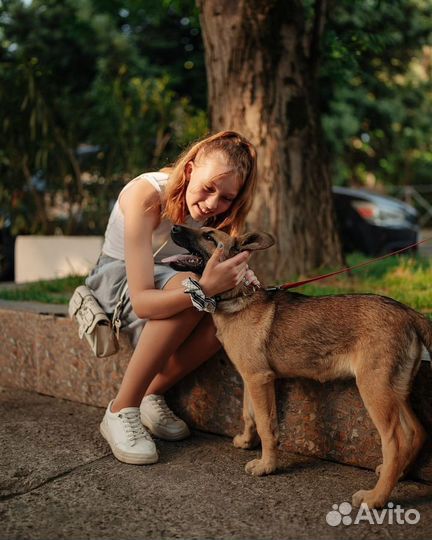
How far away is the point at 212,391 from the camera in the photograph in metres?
Result: 3.41

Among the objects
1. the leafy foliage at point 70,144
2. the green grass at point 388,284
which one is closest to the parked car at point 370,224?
the leafy foliage at point 70,144

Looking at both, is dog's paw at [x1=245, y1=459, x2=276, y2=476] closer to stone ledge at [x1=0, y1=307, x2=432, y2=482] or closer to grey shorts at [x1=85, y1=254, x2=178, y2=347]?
stone ledge at [x1=0, y1=307, x2=432, y2=482]

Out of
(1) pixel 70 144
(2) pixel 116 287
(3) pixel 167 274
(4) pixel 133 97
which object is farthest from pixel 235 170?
(4) pixel 133 97

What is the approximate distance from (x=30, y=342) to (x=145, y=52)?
11808 mm

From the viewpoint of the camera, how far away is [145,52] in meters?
14.6

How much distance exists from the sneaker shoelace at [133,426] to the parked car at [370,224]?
7.41 m

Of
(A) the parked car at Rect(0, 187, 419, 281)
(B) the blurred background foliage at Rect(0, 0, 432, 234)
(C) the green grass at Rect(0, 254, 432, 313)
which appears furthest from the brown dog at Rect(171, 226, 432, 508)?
(A) the parked car at Rect(0, 187, 419, 281)

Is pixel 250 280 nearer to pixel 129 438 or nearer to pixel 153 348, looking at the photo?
pixel 153 348

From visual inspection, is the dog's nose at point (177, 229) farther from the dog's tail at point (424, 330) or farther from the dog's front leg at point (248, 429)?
the dog's tail at point (424, 330)

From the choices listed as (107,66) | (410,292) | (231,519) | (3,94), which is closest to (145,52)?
(107,66)

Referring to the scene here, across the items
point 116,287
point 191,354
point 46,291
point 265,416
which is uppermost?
point 116,287

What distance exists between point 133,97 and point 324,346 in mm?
7176

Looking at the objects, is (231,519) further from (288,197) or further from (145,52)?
(145,52)

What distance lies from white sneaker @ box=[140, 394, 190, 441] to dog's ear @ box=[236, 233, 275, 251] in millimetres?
1032
